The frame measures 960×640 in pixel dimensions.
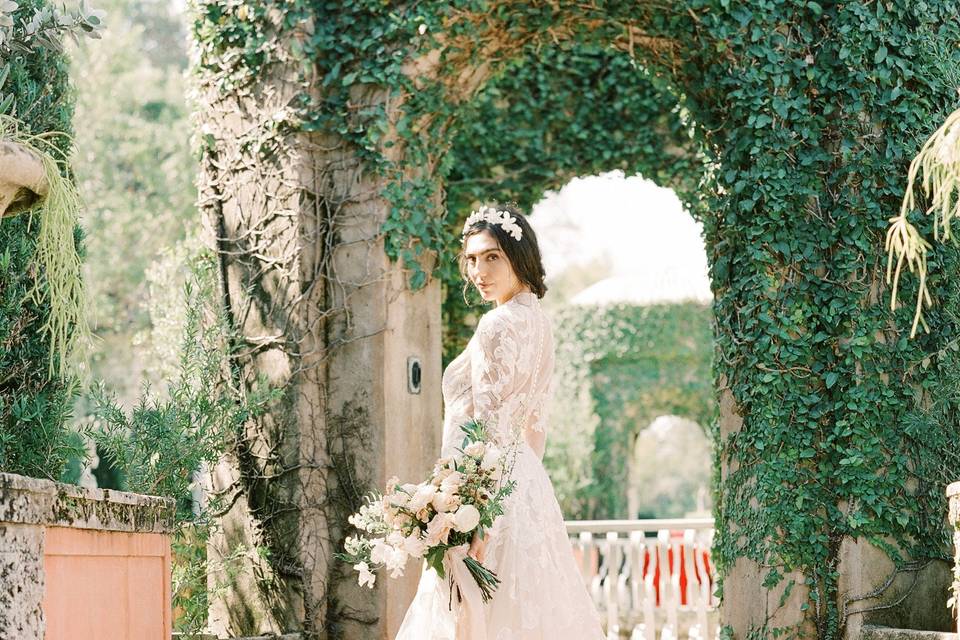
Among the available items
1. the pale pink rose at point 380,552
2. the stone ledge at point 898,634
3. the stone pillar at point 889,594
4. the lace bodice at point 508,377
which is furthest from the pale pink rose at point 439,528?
the stone pillar at point 889,594

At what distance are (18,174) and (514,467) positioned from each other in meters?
2.00

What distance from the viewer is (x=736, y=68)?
19.1 feet

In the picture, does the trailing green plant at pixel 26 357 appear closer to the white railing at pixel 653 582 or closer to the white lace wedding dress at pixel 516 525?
the white lace wedding dress at pixel 516 525

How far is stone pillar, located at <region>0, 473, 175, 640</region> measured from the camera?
2.94 meters

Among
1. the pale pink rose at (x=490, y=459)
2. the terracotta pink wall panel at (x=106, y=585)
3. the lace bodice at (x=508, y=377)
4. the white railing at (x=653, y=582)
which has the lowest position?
the white railing at (x=653, y=582)

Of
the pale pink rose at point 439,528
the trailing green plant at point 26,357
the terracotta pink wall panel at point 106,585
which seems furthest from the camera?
the trailing green plant at point 26,357

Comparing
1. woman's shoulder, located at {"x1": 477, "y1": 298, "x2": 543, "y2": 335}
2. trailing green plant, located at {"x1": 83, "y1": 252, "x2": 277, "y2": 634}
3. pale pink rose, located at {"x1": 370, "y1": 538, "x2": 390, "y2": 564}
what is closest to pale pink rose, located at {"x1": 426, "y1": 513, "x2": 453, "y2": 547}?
pale pink rose, located at {"x1": 370, "y1": 538, "x2": 390, "y2": 564}

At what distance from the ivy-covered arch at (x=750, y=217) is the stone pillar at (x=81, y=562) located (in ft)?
5.81

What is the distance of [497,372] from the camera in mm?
4203

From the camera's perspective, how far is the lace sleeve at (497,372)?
417 cm

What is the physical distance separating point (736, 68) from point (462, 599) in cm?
320

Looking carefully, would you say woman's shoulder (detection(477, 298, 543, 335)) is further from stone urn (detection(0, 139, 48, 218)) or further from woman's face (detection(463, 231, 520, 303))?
stone urn (detection(0, 139, 48, 218))

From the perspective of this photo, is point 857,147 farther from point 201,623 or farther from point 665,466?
point 665,466

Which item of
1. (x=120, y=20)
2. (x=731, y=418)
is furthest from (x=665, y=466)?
(x=731, y=418)
